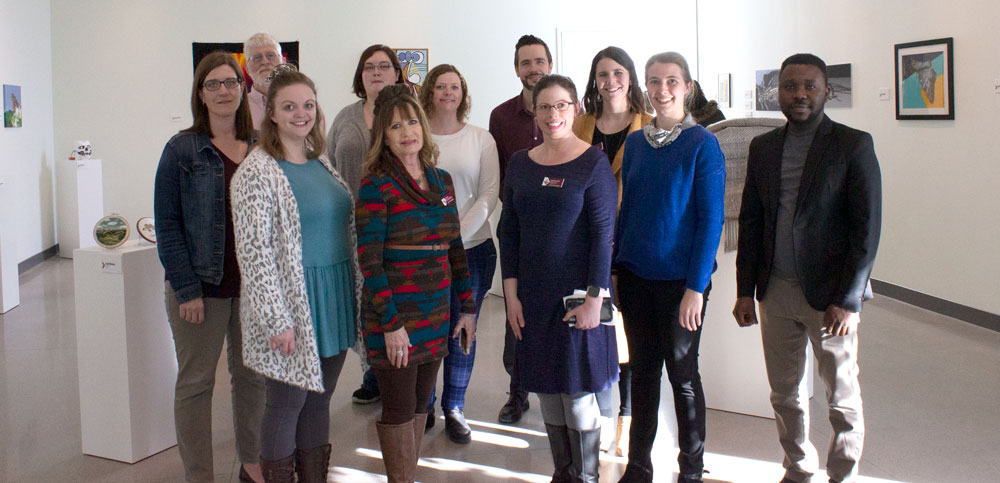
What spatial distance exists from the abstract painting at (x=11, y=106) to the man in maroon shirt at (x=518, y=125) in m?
6.45

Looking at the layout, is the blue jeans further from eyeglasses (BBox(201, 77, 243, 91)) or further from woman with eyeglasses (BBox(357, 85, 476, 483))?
eyeglasses (BBox(201, 77, 243, 91))

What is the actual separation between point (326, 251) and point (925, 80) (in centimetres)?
540

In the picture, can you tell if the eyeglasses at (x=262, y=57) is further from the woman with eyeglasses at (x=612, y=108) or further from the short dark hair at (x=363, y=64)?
the woman with eyeglasses at (x=612, y=108)

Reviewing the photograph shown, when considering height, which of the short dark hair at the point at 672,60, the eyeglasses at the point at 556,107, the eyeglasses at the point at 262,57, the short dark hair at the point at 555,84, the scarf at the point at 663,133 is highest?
the eyeglasses at the point at 262,57

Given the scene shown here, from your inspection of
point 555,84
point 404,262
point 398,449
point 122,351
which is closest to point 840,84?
point 555,84

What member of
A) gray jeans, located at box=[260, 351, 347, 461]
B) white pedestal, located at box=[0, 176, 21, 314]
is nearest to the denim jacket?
gray jeans, located at box=[260, 351, 347, 461]

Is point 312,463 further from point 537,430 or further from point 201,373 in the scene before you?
point 537,430

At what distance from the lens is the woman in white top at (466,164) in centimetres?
348

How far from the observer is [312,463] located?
274 centimetres

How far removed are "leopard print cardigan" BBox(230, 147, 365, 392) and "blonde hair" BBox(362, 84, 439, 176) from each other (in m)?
0.30

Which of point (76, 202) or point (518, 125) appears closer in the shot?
point (518, 125)

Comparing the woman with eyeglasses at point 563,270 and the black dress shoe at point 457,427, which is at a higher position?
the woman with eyeglasses at point 563,270

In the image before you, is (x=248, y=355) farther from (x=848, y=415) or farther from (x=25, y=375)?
(x=25, y=375)

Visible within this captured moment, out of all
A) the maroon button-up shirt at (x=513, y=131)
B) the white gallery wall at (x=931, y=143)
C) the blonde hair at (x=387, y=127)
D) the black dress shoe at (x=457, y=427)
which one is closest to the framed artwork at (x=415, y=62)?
the white gallery wall at (x=931, y=143)
